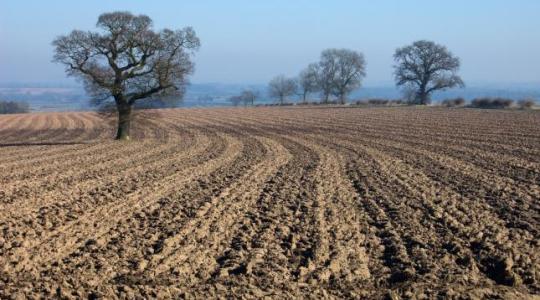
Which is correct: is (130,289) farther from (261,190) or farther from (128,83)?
(128,83)

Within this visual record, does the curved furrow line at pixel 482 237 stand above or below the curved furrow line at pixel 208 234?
below

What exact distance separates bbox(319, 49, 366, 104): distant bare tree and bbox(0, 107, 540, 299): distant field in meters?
83.1

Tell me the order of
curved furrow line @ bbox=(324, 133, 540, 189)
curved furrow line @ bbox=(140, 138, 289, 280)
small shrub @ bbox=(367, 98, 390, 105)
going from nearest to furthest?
curved furrow line @ bbox=(140, 138, 289, 280) → curved furrow line @ bbox=(324, 133, 540, 189) → small shrub @ bbox=(367, 98, 390, 105)

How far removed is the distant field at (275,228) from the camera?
7.67 metres

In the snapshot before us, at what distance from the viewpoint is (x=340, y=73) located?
106125 mm

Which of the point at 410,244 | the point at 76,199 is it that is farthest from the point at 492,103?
the point at 410,244

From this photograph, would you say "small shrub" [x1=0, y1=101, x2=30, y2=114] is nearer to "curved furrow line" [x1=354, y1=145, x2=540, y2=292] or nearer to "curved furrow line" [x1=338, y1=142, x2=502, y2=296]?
"curved furrow line" [x1=338, y1=142, x2=502, y2=296]

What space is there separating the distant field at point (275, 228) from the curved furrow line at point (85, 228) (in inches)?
1.3

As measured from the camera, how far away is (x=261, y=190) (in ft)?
48.1

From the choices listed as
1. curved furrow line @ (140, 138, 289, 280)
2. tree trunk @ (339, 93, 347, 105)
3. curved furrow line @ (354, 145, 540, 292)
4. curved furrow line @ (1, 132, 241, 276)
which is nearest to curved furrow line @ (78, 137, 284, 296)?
curved furrow line @ (140, 138, 289, 280)

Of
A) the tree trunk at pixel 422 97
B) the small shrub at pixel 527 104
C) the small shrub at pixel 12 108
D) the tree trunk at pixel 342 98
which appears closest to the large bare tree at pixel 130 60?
the small shrub at pixel 527 104

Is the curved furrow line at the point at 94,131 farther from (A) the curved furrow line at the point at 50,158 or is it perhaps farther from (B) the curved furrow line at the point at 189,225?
(B) the curved furrow line at the point at 189,225

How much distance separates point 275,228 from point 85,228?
11.4 ft

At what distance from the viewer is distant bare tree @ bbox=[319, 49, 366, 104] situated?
340ft
